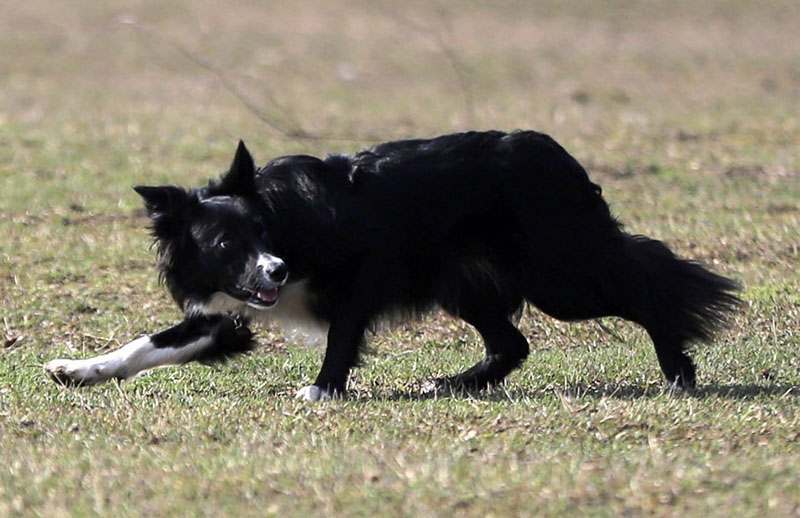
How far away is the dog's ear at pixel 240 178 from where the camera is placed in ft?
24.3

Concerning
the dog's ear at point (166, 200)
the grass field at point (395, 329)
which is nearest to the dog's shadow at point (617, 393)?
the grass field at point (395, 329)

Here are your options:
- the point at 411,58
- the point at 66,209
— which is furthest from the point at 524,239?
the point at 411,58

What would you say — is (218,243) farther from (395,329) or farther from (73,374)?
(395,329)

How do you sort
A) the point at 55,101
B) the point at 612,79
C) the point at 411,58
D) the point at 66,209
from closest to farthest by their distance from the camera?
the point at 66,209
the point at 55,101
the point at 612,79
the point at 411,58

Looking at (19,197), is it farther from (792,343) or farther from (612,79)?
(612,79)

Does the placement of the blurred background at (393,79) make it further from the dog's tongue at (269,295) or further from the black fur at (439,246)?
the dog's tongue at (269,295)

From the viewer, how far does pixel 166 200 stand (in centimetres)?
745


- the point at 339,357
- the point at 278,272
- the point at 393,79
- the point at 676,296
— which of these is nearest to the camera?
the point at 278,272

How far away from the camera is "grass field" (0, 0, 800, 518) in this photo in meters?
5.38

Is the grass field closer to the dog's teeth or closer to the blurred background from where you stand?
the blurred background

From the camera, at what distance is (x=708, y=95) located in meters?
22.2

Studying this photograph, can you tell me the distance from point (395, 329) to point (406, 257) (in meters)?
0.72

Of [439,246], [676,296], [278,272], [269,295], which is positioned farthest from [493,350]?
[278,272]

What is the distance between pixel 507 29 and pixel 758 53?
550 centimetres
